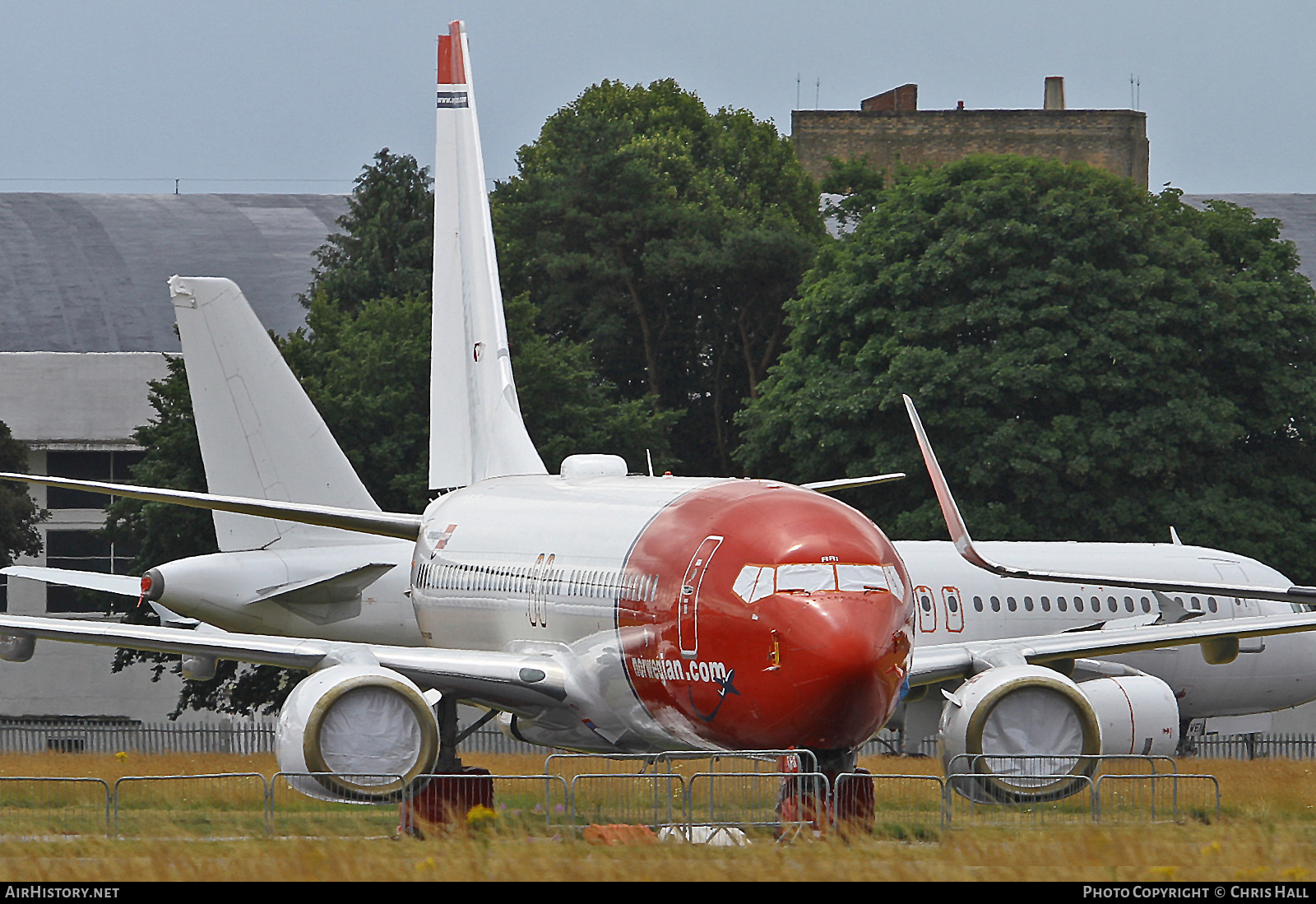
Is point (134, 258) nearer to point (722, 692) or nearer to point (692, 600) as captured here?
point (692, 600)

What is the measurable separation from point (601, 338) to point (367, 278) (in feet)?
26.0

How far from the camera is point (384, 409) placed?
50844 millimetres

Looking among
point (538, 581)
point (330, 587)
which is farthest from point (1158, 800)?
point (330, 587)

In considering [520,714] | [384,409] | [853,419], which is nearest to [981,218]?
[853,419]

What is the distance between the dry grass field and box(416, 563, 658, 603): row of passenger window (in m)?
3.19

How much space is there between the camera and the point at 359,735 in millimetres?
20078

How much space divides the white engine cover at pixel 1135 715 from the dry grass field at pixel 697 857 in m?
8.30

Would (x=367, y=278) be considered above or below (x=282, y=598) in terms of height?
above

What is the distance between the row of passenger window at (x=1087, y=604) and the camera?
119 feet

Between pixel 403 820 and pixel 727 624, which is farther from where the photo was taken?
pixel 403 820

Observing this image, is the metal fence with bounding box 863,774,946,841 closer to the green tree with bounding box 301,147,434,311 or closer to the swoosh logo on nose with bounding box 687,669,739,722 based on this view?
the swoosh logo on nose with bounding box 687,669,739,722

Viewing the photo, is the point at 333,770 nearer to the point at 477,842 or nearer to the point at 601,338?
the point at 477,842

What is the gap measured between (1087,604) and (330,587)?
45.7 feet

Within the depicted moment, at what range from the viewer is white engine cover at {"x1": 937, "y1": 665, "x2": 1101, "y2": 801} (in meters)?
21.1
